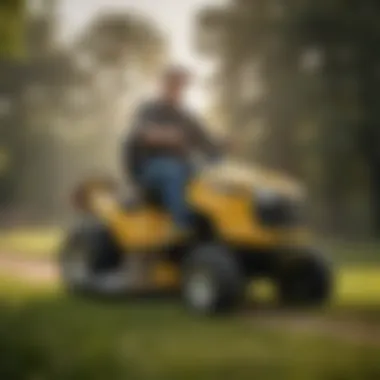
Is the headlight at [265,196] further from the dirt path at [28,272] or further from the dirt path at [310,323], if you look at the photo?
the dirt path at [28,272]

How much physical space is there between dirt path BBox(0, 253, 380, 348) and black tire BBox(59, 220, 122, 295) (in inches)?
1.4

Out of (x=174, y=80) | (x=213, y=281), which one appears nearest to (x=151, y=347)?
(x=213, y=281)

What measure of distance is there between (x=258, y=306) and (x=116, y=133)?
0.31 metres

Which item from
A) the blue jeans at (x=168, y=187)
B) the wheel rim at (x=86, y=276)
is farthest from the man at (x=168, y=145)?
the wheel rim at (x=86, y=276)

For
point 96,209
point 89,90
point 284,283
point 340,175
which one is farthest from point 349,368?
point 89,90

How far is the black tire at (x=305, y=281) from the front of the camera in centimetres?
137

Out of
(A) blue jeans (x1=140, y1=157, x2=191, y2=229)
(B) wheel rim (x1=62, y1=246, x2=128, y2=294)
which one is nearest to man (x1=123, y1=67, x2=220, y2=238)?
(A) blue jeans (x1=140, y1=157, x2=191, y2=229)

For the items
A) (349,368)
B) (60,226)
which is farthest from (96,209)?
(349,368)

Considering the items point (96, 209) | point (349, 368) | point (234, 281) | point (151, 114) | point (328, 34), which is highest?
point (328, 34)

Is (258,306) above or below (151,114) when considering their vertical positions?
below

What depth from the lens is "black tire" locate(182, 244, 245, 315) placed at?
1.36 m

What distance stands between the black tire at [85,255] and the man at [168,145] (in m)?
0.09

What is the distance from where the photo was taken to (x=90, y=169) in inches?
54.3

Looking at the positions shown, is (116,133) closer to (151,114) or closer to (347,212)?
(151,114)
